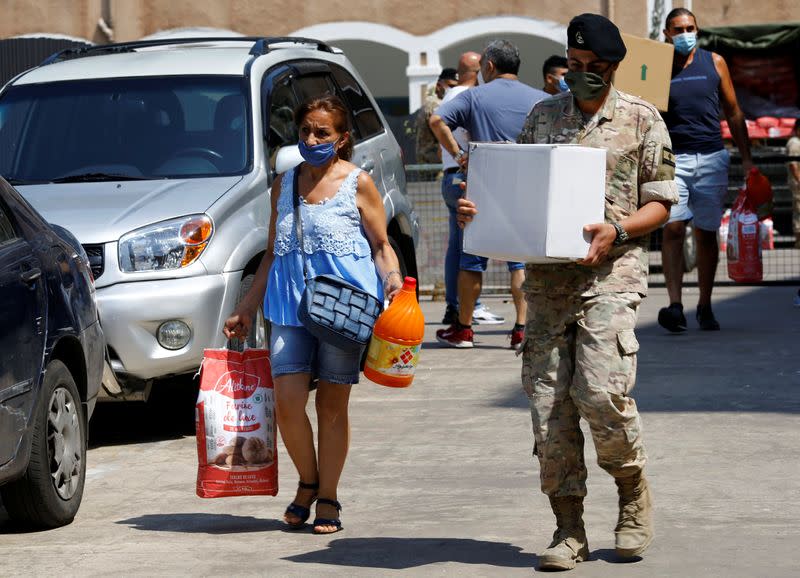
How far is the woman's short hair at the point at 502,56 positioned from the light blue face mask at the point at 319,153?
491cm

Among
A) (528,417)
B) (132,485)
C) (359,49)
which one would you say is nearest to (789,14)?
(359,49)

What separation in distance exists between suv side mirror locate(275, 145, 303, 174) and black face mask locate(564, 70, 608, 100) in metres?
3.24

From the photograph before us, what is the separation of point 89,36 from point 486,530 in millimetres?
23246

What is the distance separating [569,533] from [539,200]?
3.85 ft

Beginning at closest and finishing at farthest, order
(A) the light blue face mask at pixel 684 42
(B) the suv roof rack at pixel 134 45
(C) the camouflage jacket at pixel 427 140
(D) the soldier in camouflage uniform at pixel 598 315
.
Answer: (D) the soldier in camouflage uniform at pixel 598 315, (B) the suv roof rack at pixel 134 45, (A) the light blue face mask at pixel 684 42, (C) the camouflage jacket at pixel 427 140

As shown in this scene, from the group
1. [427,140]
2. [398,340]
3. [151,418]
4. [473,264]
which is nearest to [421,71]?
[427,140]


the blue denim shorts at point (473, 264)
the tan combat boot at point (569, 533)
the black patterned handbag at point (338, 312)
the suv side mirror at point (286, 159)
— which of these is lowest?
the blue denim shorts at point (473, 264)

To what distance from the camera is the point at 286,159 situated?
28.0 ft

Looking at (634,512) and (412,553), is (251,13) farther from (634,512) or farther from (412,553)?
(634,512)

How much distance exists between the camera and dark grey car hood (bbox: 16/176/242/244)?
7879 millimetres

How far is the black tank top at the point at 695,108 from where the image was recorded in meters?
11.1

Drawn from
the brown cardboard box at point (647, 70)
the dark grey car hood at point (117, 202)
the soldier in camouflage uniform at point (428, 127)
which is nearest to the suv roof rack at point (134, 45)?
the dark grey car hood at point (117, 202)

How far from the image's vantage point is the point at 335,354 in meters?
6.15

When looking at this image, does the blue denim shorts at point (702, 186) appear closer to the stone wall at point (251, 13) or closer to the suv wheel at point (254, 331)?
the suv wheel at point (254, 331)
